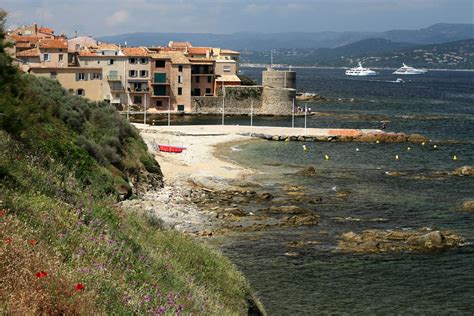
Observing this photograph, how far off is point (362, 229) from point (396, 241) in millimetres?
2156

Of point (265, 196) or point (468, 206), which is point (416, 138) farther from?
point (265, 196)

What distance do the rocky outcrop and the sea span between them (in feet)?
1.62

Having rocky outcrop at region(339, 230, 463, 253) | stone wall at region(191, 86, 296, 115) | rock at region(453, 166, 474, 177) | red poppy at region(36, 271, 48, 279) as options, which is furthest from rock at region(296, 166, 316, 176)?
stone wall at region(191, 86, 296, 115)

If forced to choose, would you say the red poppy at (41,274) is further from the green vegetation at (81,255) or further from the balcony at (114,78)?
the balcony at (114,78)

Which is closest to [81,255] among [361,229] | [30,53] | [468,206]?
[361,229]

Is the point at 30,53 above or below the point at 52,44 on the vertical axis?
below

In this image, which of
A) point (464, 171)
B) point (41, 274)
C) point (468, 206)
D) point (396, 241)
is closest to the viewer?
point (41, 274)

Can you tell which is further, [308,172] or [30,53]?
[30,53]

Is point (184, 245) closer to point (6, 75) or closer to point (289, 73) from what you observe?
point (6, 75)

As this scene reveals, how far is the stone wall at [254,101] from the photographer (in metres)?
95.5

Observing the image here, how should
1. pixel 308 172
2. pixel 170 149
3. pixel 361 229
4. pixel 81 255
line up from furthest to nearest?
1. pixel 170 149
2. pixel 308 172
3. pixel 361 229
4. pixel 81 255

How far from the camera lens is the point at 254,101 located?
3829 inches

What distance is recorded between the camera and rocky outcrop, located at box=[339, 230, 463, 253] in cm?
2888

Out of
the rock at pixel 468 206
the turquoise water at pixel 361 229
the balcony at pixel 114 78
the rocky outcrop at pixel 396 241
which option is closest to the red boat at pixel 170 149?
the turquoise water at pixel 361 229
